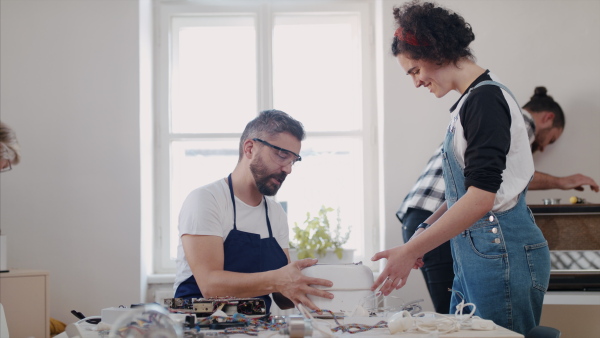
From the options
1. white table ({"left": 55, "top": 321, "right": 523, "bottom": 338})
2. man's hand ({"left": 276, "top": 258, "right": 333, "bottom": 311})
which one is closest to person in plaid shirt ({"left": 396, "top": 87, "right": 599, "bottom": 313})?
man's hand ({"left": 276, "top": 258, "right": 333, "bottom": 311})

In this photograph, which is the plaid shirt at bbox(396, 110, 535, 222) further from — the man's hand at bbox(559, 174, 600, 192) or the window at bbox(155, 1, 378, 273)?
the window at bbox(155, 1, 378, 273)

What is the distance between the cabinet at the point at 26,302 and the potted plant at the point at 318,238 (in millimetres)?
1317

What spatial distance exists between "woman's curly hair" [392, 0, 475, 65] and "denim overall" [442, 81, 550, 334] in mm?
166

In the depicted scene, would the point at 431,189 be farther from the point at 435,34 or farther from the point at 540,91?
the point at 435,34

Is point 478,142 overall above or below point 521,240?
above

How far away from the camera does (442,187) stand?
2.97 metres

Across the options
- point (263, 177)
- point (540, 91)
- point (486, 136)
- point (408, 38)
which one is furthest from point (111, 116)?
point (486, 136)

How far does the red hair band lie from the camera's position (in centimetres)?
195

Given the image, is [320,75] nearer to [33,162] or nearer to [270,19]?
[270,19]

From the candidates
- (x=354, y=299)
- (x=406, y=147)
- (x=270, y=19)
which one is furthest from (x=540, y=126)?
(x=354, y=299)

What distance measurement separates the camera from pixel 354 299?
174 centimetres

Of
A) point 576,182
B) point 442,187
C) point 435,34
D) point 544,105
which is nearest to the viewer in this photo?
point 435,34

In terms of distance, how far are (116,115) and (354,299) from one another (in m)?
2.34

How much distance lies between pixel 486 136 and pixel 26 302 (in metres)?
2.40
